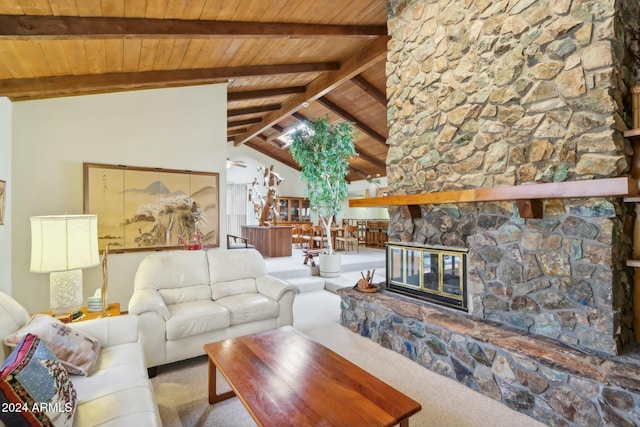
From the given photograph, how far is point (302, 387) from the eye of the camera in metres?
1.68

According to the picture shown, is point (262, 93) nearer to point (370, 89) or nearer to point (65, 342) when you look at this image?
point (370, 89)

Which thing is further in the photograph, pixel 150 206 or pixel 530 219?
pixel 150 206

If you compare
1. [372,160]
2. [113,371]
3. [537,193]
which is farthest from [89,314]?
[372,160]

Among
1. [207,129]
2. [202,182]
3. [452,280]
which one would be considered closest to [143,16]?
[207,129]

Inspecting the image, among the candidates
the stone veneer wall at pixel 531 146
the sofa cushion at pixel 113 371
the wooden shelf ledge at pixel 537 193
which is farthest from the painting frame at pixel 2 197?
the stone veneer wall at pixel 531 146

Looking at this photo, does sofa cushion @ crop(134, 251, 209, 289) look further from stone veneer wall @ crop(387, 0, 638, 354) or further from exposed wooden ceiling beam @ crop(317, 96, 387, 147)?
exposed wooden ceiling beam @ crop(317, 96, 387, 147)

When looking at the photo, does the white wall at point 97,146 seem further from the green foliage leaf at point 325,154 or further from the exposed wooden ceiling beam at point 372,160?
the exposed wooden ceiling beam at point 372,160

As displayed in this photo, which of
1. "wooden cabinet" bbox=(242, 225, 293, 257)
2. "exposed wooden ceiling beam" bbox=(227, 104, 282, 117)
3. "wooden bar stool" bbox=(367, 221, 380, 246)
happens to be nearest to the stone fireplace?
"exposed wooden ceiling beam" bbox=(227, 104, 282, 117)

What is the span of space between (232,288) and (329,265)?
9.23 feet

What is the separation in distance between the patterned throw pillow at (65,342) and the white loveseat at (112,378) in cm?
5

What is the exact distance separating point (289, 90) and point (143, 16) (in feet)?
12.0

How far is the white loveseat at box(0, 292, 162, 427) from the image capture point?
141 cm

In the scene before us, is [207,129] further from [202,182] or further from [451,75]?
[451,75]

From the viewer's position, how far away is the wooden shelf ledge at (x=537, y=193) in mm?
1977
